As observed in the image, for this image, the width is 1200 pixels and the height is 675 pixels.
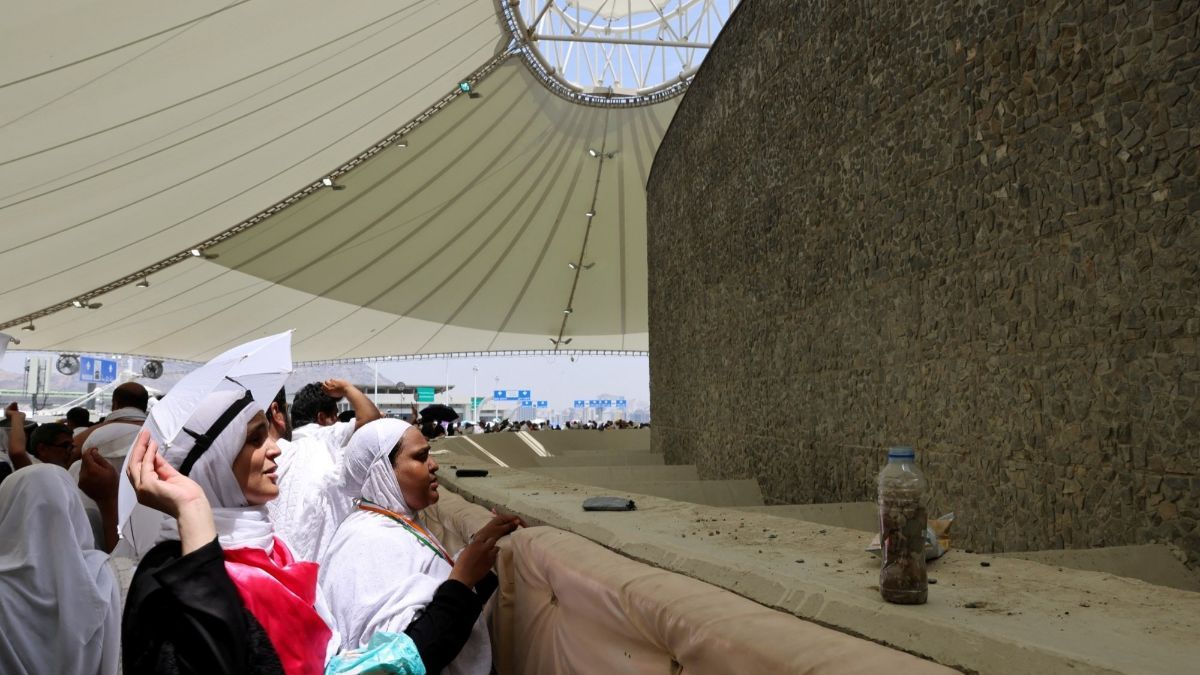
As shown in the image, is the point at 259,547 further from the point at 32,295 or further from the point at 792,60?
the point at 32,295

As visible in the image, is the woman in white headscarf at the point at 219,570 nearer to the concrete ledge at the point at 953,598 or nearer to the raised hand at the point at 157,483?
the raised hand at the point at 157,483

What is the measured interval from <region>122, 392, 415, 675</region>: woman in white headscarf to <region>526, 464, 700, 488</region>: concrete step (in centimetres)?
635

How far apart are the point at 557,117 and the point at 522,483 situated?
14.4 meters

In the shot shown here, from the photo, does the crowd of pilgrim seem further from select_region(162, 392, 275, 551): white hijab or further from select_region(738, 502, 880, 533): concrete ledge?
select_region(738, 502, 880, 533): concrete ledge

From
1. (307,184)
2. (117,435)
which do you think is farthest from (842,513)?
(307,184)

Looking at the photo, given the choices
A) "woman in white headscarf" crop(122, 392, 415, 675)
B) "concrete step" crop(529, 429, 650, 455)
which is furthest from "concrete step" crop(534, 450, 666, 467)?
"woman in white headscarf" crop(122, 392, 415, 675)

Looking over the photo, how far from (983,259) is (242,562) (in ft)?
12.9

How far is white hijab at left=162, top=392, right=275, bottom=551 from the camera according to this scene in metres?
1.97

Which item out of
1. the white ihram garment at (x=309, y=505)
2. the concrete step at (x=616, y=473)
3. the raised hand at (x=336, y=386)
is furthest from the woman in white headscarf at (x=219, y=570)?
the concrete step at (x=616, y=473)

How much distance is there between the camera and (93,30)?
9047mm

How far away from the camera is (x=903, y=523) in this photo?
6.94 feet

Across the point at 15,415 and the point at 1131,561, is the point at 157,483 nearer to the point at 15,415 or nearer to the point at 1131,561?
the point at 1131,561

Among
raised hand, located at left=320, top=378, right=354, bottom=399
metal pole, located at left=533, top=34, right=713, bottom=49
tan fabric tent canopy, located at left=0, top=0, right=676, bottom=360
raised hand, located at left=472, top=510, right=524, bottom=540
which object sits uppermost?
metal pole, located at left=533, top=34, right=713, bottom=49

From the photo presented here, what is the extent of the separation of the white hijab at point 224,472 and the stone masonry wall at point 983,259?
314cm
